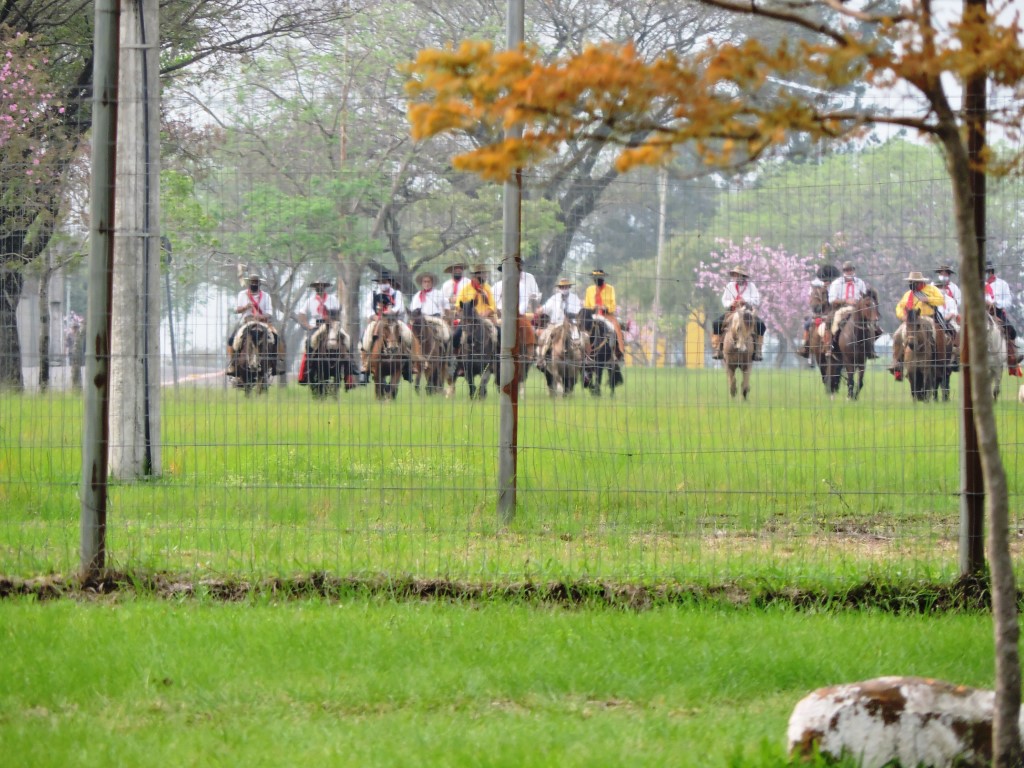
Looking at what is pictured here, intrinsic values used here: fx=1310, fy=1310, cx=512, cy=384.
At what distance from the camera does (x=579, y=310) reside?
953 cm

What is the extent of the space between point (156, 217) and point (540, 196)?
11.0 feet

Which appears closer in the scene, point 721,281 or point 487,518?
point 721,281

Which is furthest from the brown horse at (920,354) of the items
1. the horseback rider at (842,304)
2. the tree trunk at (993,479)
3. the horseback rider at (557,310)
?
the tree trunk at (993,479)

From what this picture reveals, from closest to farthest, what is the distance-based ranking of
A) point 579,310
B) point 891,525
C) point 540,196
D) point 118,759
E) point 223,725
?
point 118,759, point 223,725, point 579,310, point 891,525, point 540,196

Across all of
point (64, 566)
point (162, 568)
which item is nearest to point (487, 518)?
point (162, 568)

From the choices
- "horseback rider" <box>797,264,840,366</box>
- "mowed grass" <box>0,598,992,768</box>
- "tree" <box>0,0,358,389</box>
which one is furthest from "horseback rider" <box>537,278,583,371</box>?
"tree" <box>0,0,358,389</box>

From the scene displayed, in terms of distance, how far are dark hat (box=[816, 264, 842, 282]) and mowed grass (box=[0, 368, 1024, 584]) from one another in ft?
2.53

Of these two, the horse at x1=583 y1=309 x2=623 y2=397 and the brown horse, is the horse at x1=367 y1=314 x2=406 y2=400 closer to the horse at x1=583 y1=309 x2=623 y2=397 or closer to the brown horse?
the horse at x1=583 y1=309 x2=623 y2=397

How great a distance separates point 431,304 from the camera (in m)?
9.30

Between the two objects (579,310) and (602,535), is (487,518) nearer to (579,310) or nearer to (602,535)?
(602,535)

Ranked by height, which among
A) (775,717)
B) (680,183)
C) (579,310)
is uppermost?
(680,183)

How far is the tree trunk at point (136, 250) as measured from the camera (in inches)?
447

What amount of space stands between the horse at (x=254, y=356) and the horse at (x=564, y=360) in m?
1.92

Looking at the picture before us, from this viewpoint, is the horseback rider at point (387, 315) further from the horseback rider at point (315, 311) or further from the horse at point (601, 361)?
the horse at point (601, 361)
